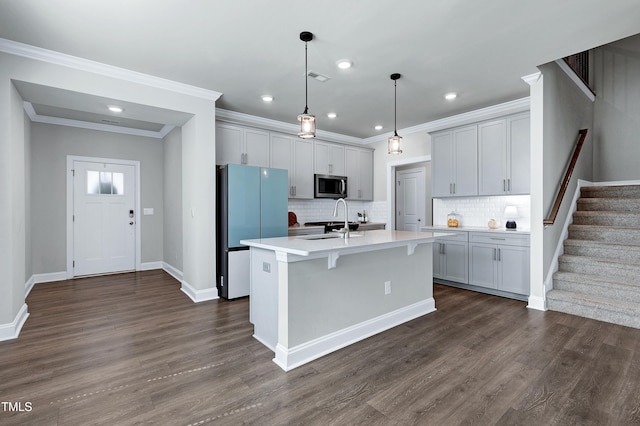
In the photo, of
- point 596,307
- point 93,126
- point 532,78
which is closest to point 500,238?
point 596,307

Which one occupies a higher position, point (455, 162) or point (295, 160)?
point (295, 160)

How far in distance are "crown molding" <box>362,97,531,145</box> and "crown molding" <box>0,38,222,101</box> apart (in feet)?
11.4

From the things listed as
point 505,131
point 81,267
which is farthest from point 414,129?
point 81,267

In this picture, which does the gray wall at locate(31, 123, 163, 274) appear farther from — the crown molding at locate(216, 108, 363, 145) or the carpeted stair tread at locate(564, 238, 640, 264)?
the carpeted stair tread at locate(564, 238, 640, 264)

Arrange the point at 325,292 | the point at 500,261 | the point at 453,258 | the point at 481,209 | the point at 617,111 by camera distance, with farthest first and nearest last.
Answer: the point at 617,111
the point at 481,209
the point at 453,258
the point at 500,261
the point at 325,292

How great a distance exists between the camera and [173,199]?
5.53 m

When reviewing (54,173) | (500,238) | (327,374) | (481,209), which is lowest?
(327,374)

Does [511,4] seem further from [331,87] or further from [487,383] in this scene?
[487,383]

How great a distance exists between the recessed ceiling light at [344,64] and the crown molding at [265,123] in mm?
2199

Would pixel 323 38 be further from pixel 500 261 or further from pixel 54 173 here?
pixel 54 173

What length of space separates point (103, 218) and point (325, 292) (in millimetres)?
4911

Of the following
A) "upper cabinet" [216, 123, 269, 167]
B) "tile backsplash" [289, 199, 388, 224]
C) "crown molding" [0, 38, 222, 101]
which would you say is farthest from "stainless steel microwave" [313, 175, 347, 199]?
"crown molding" [0, 38, 222, 101]

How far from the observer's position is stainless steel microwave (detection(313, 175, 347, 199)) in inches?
228

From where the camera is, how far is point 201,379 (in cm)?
224
